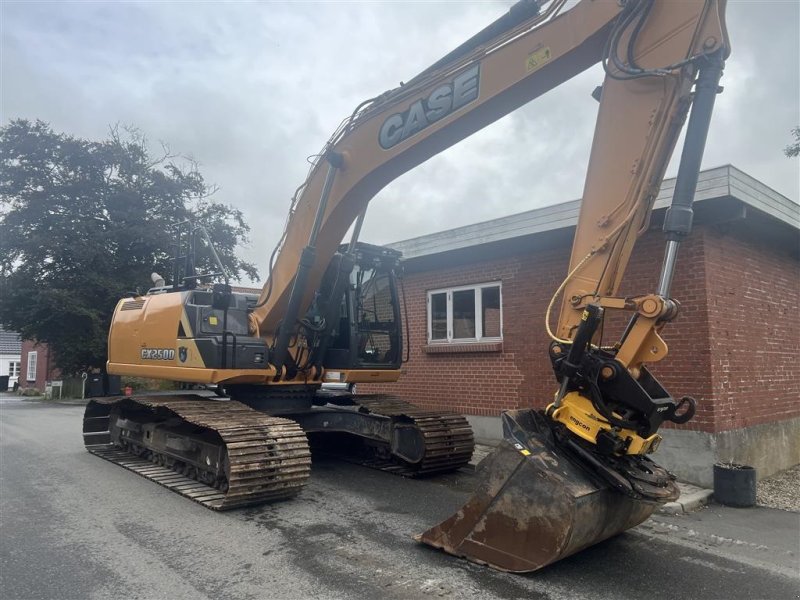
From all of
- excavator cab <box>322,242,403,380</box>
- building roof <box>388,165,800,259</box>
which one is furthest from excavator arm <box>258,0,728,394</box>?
building roof <box>388,165,800,259</box>

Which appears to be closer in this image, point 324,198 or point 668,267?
point 668,267

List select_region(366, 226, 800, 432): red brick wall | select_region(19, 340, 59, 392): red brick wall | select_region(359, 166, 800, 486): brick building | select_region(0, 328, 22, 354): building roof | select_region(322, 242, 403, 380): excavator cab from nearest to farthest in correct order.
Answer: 1. select_region(359, 166, 800, 486): brick building
2. select_region(366, 226, 800, 432): red brick wall
3. select_region(322, 242, 403, 380): excavator cab
4. select_region(19, 340, 59, 392): red brick wall
5. select_region(0, 328, 22, 354): building roof

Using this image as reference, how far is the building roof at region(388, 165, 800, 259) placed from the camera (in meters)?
6.56

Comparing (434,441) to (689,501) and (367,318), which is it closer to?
(367,318)

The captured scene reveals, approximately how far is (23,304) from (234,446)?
22691 millimetres

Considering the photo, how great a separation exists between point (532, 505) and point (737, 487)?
3522 mm

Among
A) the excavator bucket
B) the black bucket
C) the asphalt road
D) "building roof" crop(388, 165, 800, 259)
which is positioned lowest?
the asphalt road

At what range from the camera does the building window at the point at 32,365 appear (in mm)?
37469

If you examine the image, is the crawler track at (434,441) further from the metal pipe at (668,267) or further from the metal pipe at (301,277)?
the metal pipe at (668,267)

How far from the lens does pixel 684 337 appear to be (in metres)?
7.10

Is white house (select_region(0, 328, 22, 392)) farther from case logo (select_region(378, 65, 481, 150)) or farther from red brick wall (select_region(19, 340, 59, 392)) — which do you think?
case logo (select_region(378, 65, 481, 150))

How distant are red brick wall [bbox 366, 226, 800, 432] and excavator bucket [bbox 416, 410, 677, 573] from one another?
344cm

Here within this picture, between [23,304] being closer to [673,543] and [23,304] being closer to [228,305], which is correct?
[228,305]

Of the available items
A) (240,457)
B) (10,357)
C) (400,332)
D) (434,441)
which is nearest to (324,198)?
(400,332)
